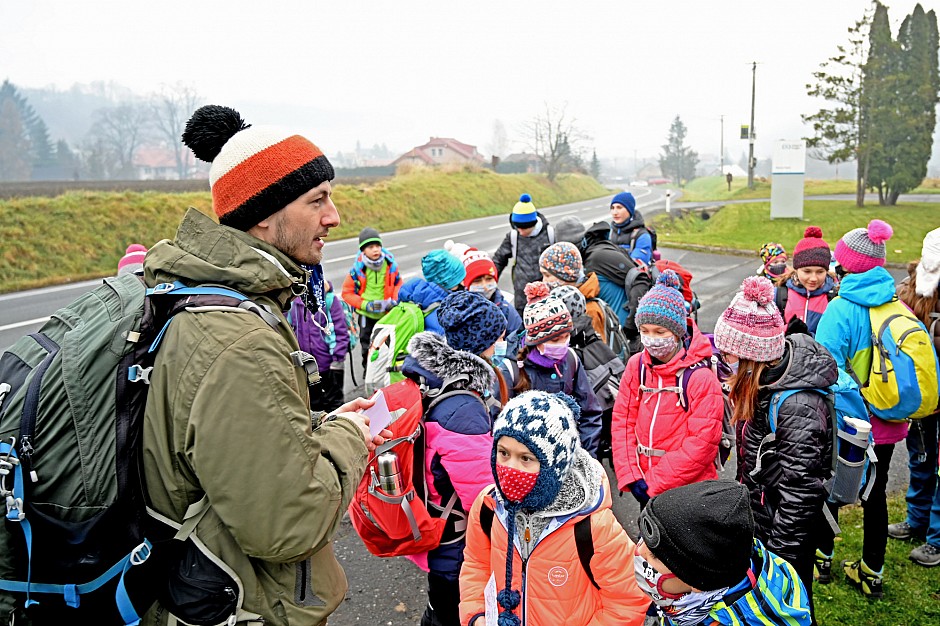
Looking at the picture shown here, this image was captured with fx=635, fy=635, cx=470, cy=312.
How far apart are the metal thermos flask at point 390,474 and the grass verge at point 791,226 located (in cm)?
1666

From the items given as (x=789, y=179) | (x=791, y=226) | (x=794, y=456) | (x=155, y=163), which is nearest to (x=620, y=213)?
(x=794, y=456)

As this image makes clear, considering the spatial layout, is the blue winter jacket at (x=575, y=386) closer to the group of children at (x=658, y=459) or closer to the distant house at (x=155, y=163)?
the group of children at (x=658, y=459)

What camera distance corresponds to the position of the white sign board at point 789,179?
26234mm

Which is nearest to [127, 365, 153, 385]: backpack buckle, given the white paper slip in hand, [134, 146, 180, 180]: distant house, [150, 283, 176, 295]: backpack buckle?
[150, 283, 176, 295]: backpack buckle

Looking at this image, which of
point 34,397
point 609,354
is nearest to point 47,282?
point 609,354

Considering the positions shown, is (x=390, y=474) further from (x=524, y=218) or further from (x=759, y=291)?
(x=524, y=218)

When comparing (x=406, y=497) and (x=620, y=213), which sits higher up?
(x=620, y=213)

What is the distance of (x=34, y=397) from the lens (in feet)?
5.14

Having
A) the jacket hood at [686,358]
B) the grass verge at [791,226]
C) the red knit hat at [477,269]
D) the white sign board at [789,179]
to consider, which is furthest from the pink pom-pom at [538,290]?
the white sign board at [789,179]

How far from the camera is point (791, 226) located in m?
24.3

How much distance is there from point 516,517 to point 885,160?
35.7 metres

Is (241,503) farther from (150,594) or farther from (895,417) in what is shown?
(895,417)

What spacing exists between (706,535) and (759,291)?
1.60 m

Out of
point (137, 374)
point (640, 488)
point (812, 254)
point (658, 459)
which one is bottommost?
point (640, 488)
